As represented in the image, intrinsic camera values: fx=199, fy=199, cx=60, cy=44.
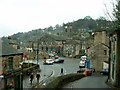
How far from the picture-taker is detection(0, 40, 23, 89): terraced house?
17.7 meters

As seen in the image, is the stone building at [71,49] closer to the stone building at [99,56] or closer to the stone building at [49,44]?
the stone building at [49,44]

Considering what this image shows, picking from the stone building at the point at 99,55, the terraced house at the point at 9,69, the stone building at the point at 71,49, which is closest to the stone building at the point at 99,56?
the stone building at the point at 99,55

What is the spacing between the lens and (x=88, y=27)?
167m

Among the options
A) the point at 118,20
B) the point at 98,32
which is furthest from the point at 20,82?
the point at 98,32

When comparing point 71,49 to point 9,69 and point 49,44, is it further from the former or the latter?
point 9,69

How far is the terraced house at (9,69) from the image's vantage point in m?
17.7

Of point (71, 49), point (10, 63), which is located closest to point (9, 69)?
point (10, 63)

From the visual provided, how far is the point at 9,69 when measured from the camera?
19234 millimetres

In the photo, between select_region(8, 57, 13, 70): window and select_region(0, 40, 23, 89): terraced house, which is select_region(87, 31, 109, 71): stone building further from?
select_region(8, 57, 13, 70): window

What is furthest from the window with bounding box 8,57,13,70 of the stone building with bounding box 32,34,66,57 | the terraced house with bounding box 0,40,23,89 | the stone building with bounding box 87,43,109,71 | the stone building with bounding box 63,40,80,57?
the stone building with bounding box 32,34,66,57

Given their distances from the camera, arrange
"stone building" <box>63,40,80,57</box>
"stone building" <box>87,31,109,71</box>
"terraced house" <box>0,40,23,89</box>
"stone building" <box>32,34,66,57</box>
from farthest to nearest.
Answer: "stone building" <box>32,34,66,57</box> → "stone building" <box>63,40,80,57</box> → "stone building" <box>87,31,109,71</box> → "terraced house" <box>0,40,23,89</box>

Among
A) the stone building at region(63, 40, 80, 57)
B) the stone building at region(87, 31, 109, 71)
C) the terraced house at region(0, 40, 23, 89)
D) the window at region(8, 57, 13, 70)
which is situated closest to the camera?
the terraced house at region(0, 40, 23, 89)

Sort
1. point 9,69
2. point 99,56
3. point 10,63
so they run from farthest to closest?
point 99,56
point 10,63
point 9,69

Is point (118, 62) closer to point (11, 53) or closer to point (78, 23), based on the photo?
point (11, 53)
